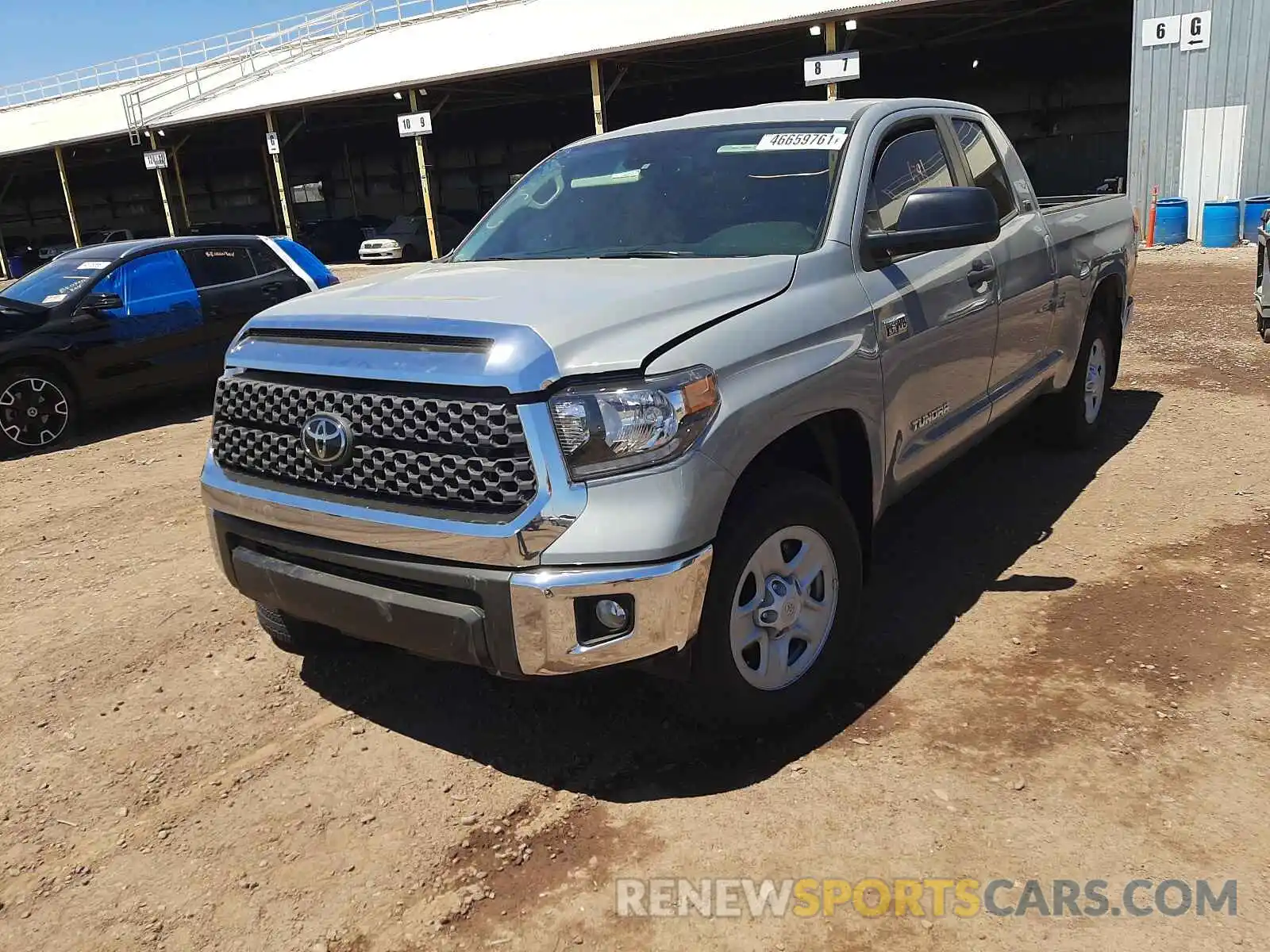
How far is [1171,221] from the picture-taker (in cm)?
1700

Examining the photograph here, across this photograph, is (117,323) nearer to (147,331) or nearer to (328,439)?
(147,331)

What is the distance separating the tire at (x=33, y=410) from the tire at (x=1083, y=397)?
7566 mm

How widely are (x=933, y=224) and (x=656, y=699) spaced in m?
1.93

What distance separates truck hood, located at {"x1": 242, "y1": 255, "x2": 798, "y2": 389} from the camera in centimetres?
273

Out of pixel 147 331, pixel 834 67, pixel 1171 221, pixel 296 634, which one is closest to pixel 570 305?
pixel 296 634

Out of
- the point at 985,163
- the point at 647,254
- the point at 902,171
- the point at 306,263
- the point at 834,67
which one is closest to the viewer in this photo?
the point at 647,254

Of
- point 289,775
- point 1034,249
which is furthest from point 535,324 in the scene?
point 1034,249

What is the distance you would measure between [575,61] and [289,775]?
2096 cm

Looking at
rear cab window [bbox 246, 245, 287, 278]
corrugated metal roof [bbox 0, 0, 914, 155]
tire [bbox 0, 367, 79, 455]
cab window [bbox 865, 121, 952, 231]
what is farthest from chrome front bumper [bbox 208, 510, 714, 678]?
corrugated metal roof [bbox 0, 0, 914, 155]

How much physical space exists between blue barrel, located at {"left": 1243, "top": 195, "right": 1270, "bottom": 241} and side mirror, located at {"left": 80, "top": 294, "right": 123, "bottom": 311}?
16.1 m

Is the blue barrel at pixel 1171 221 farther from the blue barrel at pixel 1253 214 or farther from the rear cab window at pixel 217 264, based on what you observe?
the rear cab window at pixel 217 264

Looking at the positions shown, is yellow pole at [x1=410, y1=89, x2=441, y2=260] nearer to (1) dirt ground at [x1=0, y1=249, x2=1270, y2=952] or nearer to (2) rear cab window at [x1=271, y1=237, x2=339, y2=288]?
(2) rear cab window at [x1=271, y1=237, x2=339, y2=288]

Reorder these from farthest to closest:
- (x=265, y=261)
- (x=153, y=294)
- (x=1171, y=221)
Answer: (x=1171, y=221)
(x=265, y=261)
(x=153, y=294)

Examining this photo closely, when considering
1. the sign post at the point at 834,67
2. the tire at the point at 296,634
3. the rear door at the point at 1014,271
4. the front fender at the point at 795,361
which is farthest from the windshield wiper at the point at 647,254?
the sign post at the point at 834,67
